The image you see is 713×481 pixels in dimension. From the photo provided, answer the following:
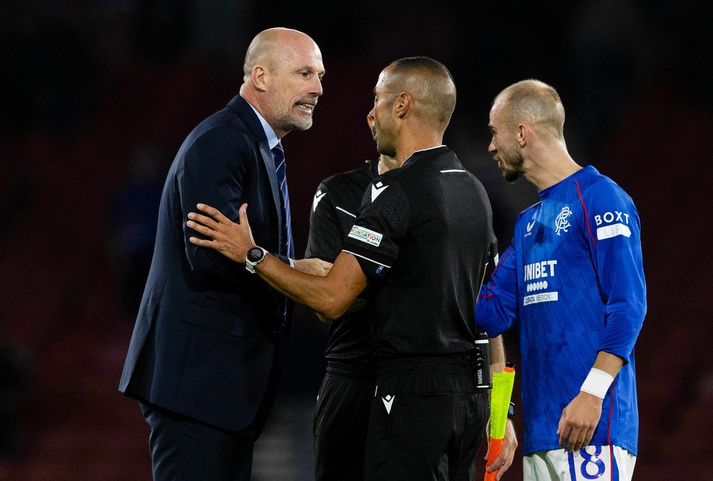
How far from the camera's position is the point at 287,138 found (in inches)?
336

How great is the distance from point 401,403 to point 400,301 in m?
0.29

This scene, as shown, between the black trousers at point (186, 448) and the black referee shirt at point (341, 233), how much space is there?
24.4 inches

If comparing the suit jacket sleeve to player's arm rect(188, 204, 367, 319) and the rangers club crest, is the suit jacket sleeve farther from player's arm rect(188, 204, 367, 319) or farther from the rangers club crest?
the rangers club crest

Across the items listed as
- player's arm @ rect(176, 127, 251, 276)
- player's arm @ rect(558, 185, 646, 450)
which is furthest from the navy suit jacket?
player's arm @ rect(558, 185, 646, 450)

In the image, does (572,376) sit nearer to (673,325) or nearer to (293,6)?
(673,325)

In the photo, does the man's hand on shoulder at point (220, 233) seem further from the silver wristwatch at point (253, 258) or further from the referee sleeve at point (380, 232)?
the referee sleeve at point (380, 232)

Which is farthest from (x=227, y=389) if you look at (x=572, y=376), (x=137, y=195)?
(x=137, y=195)

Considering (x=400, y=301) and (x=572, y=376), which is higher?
(x=400, y=301)

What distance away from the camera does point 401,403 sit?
8.75ft

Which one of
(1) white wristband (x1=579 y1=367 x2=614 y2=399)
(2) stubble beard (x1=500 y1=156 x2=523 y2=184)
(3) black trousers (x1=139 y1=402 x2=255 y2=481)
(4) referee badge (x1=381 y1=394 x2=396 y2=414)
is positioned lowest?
(3) black trousers (x1=139 y1=402 x2=255 y2=481)

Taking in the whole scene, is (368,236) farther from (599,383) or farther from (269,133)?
(599,383)

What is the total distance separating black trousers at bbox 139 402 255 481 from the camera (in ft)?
8.78

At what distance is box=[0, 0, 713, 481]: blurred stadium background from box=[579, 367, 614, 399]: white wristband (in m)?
4.28

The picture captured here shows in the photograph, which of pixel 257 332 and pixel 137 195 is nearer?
pixel 257 332
